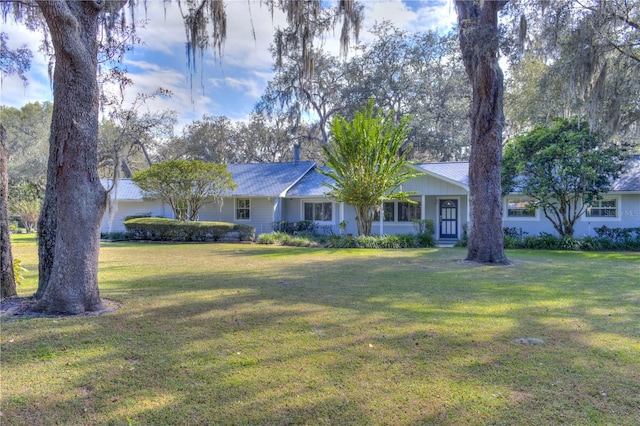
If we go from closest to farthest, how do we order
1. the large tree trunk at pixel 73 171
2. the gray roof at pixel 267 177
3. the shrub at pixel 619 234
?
1. the large tree trunk at pixel 73 171
2. the shrub at pixel 619 234
3. the gray roof at pixel 267 177

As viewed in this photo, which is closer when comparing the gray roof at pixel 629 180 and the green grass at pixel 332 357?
the green grass at pixel 332 357

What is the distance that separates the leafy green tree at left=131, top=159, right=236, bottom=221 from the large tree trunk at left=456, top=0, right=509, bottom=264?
12436 mm

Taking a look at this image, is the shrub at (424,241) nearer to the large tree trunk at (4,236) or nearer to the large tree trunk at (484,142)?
the large tree trunk at (484,142)

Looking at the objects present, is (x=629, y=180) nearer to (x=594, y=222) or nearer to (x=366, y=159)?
(x=594, y=222)

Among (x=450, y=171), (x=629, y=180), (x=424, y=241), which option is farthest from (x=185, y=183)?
(x=629, y=180)

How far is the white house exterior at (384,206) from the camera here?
17.1 metres

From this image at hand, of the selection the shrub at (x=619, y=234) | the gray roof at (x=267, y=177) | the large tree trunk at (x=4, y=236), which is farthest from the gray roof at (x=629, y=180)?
the large tree trunk at (x=4, y=236)

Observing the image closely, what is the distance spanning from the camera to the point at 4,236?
222 inches

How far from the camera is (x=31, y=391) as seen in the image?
3.14 meters

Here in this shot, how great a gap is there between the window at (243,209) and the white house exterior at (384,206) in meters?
0.06

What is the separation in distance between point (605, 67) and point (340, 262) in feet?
29.1

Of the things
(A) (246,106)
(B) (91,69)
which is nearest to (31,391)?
(B) (91,69)

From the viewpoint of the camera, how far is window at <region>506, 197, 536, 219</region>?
58.3ft

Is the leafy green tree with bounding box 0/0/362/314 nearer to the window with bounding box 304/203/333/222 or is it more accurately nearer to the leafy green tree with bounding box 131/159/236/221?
the leafy green tree with bounding box 131/159/236/221
